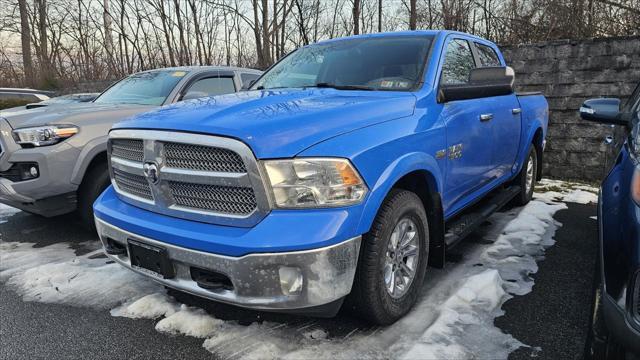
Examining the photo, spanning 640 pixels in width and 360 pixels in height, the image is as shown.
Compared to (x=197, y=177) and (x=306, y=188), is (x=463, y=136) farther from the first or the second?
(x=197, y=177)

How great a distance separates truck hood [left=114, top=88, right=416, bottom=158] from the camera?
7.11ft

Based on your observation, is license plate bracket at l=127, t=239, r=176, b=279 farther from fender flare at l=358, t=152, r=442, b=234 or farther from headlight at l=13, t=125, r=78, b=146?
headlight at l=13, t=125, r=78, b=146

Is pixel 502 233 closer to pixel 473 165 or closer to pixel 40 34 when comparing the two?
pixel 473 165

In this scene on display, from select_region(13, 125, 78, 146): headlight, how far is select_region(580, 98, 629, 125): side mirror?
4.22 m

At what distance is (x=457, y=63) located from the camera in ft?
12.1

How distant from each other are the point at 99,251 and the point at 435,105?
3.16 m

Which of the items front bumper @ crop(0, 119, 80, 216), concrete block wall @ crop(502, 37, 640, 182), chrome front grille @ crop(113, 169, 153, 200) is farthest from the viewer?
concrete block wall @ crop(502, 37, 640, 182)

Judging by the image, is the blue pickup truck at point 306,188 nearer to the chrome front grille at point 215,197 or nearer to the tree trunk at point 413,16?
the chrome front grille at point 215,197

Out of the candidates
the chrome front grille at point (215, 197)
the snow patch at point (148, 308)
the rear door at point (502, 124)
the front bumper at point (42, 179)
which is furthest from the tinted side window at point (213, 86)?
the chrome front grille at point (215, 197)

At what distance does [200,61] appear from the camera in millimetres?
17984

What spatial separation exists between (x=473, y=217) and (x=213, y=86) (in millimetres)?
3460

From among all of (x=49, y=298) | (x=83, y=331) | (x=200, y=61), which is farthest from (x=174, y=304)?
(x=200, y=61)

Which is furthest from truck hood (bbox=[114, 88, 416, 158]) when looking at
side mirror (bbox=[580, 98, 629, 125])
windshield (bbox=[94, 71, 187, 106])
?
windshield (bbox=[94, 71, 187, 106])

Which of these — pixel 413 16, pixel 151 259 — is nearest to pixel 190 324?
pixel 151 259
